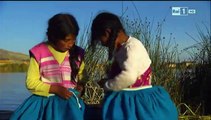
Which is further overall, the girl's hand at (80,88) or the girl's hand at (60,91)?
the girl's hand at (80,88)

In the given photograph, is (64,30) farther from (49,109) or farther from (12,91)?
(12,91)

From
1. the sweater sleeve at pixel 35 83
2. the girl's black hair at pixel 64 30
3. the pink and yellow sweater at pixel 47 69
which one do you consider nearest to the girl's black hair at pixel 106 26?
the girl's black hair at pixel 64 30

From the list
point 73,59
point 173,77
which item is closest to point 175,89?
point 173,77

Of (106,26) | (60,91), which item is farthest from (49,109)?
(106,26)

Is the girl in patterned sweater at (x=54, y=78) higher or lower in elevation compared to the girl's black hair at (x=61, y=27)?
lower

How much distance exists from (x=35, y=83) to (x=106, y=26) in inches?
19.8

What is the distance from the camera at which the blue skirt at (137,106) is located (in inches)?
102

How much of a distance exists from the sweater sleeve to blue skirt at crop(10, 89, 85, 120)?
50mm

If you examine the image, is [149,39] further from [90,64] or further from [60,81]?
[60,81]

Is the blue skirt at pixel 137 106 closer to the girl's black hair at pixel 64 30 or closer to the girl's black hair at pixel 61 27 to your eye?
the girl's black hair at pixel 64 30

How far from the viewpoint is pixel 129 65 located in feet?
8.37

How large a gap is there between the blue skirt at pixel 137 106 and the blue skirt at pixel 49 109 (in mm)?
180

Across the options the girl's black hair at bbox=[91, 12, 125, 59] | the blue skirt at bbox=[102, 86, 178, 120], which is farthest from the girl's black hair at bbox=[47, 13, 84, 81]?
the blue skirt at bbox=[102, 86, 178, 120]

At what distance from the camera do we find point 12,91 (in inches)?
218
